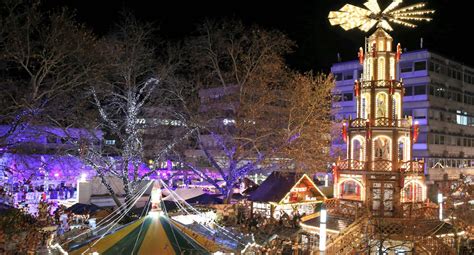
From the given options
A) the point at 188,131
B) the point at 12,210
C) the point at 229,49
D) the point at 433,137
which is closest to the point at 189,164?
the point at 188,131

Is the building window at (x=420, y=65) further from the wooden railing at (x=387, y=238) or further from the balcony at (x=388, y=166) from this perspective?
the wooden railing at (x=387, y=238)

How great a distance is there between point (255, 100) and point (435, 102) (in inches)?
1145

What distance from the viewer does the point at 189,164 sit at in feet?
94.5

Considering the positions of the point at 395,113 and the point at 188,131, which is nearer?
the point at 395,113

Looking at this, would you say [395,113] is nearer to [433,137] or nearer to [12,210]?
[12,210]

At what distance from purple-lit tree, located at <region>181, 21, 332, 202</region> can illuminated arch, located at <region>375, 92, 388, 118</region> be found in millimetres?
6277

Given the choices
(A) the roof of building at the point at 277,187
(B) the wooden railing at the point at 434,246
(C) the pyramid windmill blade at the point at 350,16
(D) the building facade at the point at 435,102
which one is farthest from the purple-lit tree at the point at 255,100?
(D) the building facade at the point at 435,102

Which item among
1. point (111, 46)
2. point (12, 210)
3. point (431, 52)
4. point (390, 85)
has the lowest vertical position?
point (12, 210)

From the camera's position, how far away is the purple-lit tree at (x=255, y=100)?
27.1m

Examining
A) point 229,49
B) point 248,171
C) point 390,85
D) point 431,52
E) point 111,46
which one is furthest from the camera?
point 431,52

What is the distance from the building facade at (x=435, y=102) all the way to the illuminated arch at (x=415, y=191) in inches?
964

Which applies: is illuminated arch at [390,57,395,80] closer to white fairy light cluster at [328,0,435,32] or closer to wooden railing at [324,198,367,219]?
white fairy light cluster at [328,0,435,32]

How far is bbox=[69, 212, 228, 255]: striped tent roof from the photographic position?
1328 centimetres

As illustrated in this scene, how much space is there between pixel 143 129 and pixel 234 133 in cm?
556
